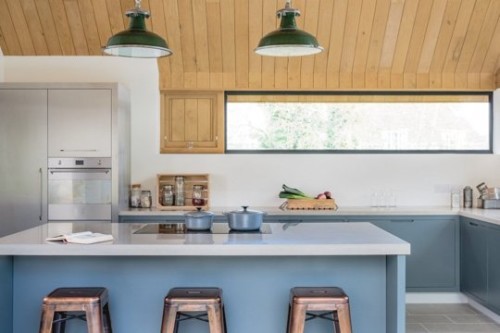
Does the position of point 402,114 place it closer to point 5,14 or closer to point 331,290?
point 331,290

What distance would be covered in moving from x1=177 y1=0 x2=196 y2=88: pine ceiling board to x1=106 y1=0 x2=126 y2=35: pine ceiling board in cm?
60

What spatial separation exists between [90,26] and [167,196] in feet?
6.27

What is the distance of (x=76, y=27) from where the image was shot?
18.8ft

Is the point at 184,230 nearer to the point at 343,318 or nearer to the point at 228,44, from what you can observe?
the point at 343,318

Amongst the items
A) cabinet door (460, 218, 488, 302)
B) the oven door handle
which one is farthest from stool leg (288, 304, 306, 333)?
the oven door handle

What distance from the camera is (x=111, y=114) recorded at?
539 cm

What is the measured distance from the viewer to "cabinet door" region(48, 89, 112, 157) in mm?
5391

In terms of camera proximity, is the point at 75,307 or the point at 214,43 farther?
the point at 214,43

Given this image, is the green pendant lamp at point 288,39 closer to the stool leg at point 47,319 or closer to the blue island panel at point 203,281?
the blue island panel at point 203,281

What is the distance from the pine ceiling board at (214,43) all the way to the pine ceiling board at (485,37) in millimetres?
2674

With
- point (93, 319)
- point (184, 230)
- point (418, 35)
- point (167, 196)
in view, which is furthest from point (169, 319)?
point (418, 35)

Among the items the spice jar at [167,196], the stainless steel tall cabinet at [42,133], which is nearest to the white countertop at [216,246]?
the stainless steel tall cabinet at [42,133]

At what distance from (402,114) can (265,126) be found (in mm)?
1516

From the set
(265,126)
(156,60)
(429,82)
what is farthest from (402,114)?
(156,60)
